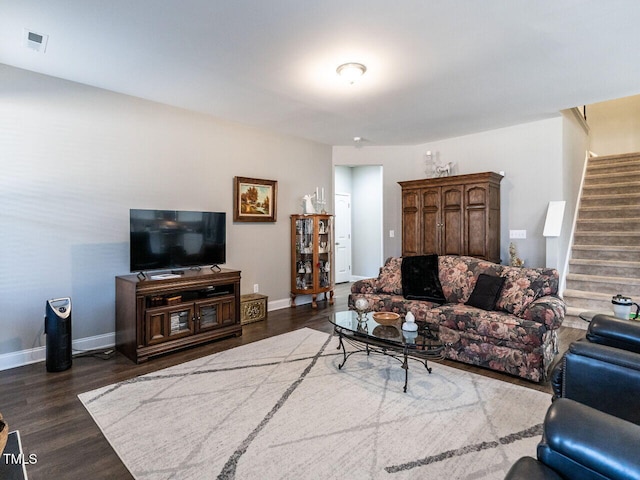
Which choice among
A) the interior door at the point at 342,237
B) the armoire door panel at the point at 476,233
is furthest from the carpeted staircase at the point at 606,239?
the interior door at the point at 342,237

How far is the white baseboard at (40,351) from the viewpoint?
3.07m

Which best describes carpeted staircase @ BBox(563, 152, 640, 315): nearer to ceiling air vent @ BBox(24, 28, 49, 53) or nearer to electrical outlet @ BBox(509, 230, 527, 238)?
electrical outlet @ BBox(509, 230, 527, 238)

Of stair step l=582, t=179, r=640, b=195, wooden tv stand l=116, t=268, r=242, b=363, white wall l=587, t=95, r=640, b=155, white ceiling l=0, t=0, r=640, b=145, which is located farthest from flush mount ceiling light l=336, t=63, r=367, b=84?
white wall l=587, t=95, r=640, b=155

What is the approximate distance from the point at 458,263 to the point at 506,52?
2.07 metres

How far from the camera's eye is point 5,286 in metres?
3.06

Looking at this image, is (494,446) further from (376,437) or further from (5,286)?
(5,286)

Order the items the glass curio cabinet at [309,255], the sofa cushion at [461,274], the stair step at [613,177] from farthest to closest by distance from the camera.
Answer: the stair step at [613,177], the glass curio cabinet at [309,255], the sofa cushion at [461,274]

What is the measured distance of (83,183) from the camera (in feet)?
11.3

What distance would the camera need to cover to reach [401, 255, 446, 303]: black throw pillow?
3.71 metres

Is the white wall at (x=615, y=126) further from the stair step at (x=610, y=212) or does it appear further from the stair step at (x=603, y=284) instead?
the stair step at (x=603, y=284)

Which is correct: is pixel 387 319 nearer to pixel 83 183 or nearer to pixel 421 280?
pixel 421 280

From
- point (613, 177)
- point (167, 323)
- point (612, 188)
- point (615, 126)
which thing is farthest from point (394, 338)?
point (615, 126)

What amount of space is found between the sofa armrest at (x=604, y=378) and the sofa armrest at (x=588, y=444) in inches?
29.4

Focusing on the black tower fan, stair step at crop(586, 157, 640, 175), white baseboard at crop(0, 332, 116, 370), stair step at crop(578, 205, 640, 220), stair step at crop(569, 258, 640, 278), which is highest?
stair step at crop(586, 157, 640, 175)
